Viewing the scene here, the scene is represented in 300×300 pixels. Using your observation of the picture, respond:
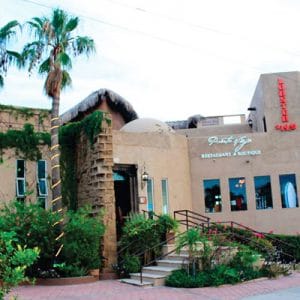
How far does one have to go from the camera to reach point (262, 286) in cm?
1380

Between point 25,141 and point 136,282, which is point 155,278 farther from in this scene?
point 25,141

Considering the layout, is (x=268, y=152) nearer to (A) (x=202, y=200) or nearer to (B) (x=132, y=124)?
(A) (x=202, y=200)

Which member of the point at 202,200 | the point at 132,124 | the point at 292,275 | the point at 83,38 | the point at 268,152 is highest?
the point at 83,38

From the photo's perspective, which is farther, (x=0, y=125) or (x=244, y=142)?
(x=244, y=142)

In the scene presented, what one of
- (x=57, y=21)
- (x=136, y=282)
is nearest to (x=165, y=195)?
(x=136, y=282)

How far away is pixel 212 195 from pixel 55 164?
31.3 feet

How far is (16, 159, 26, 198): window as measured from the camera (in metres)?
18.9

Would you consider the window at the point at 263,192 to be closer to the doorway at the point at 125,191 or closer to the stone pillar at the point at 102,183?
the doorway at the point at 125,191

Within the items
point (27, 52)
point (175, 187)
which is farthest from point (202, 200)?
point (27, 52)

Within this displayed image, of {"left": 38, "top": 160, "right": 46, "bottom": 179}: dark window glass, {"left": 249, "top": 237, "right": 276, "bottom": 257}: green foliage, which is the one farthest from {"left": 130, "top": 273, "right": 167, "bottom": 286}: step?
{"left": 38, "top": 160, "right": 46, "bottom": 179}: dark window glass

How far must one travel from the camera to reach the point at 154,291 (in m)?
13.6

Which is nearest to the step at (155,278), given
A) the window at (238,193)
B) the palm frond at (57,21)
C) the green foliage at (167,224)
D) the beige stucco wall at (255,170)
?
the green foliage at (167,224)

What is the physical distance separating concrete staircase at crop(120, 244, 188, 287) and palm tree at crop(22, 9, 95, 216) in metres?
3.80

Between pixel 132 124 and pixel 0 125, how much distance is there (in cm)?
789
